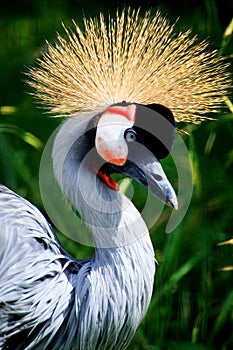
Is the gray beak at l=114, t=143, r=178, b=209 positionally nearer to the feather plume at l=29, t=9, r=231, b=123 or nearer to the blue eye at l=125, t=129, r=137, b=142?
the blue eye at l=125, t=129, r=137, b=142

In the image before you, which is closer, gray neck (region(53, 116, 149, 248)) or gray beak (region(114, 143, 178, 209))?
gray beak (region(114, 143, 178, 209))

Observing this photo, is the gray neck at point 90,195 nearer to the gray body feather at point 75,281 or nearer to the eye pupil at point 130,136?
the gray body feather at point 75,281

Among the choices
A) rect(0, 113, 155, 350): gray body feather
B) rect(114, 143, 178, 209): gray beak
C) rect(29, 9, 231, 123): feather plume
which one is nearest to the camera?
rect(114, 143, 178, 209): gray beak

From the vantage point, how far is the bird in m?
2.34

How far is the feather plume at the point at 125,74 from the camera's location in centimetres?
251

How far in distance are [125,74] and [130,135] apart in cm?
24

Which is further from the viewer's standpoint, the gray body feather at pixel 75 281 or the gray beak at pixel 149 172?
the gray body feather at pixel 75 281

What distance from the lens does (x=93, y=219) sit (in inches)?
94.4

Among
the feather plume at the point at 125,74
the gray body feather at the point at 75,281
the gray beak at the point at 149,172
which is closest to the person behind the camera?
the gray beak at the point at 149,172

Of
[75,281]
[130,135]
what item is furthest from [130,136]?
[75,281]

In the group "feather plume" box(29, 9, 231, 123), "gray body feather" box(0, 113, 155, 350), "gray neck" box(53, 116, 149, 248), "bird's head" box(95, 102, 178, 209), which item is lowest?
"gray body feather" box(0, 113, 155, 350)

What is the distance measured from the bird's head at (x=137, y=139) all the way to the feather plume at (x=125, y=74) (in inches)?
5.1

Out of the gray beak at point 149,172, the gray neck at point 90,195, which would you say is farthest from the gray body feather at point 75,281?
the gray beak at point 149,172

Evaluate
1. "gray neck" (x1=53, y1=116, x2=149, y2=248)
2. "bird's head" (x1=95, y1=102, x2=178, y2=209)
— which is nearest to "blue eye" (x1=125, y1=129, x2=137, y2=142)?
"bird's head" (x1=95, y1=102, x2=178, y2=209)
